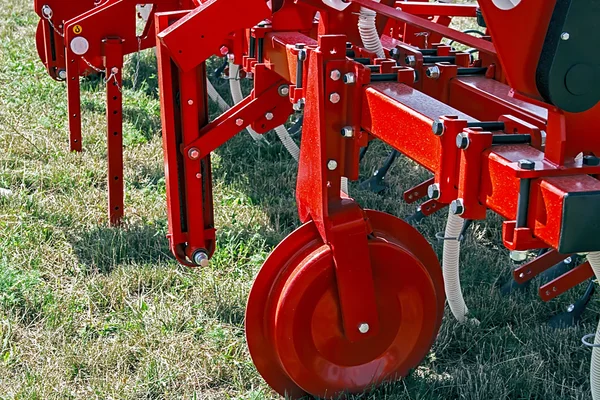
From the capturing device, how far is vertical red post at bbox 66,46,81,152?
15.0ft

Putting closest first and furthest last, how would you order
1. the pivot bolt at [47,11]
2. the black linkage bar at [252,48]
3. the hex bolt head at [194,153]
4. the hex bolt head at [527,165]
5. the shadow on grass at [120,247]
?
the hex bolt head at [527,165] → the hex bolt head at [194,153] → the black linkage bar at [252,48] → the shadow on grass at [120,247] → the pivot bolt at [47,11]

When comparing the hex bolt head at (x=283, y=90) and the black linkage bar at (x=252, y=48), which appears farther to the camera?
the hex bolt head at (x=283, y=90)

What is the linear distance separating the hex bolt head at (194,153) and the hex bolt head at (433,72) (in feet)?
2.93

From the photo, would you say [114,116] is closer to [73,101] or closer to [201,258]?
[73,101]

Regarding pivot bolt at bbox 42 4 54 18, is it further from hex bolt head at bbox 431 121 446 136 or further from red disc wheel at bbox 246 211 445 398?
hex bolt head at bbox 431 121 446 136

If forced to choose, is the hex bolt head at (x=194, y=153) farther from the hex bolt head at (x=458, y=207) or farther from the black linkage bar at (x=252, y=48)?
the hex bolt head at (x=458, y=207)

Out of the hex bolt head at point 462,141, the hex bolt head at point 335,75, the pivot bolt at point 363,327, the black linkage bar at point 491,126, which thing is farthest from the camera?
the pivot bolt at point 363,327

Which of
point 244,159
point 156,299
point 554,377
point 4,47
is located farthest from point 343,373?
point 4,47

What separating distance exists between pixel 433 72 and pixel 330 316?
875 mm

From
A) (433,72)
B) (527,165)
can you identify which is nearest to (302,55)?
(433,72)

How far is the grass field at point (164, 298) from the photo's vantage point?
9.05 feet

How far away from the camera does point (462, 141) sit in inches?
73.9

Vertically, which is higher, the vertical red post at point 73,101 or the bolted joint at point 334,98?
the bolted joint at point 334,98

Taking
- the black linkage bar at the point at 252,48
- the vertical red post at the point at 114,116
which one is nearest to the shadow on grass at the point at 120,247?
the vertical red post at the point at 114,116
